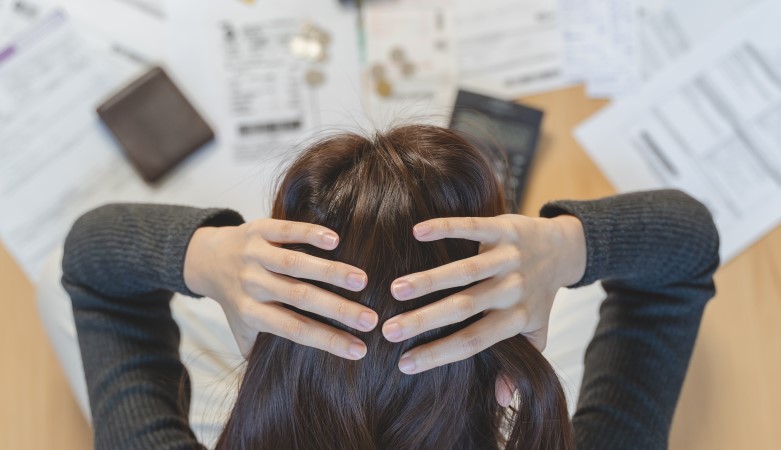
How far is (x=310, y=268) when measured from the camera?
0.42m

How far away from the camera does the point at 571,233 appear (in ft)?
1.84

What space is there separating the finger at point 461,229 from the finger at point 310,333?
8 cm

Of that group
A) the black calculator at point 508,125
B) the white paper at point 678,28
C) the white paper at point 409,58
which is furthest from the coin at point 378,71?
the white paper at point 678,28

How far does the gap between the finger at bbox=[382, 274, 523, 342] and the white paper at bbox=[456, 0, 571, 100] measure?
388 mm

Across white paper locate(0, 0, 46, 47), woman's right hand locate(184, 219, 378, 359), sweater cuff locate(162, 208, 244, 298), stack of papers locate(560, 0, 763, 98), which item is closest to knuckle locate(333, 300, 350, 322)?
woman's right hand locate(184, 219, 378, 359)

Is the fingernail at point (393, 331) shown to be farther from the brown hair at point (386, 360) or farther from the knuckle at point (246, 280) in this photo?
the knuckle at point (246, 280)

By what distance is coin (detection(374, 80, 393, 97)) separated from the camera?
80cm

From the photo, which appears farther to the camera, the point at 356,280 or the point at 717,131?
the point at 717,131

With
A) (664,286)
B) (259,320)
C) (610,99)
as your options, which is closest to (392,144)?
(259,320)

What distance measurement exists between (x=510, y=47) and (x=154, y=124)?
0.45 meters

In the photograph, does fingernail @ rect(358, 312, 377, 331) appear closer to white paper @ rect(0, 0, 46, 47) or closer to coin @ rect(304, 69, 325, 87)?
coin @ rect(304, 69, 325, 87)

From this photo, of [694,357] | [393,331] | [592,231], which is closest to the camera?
[393,331]

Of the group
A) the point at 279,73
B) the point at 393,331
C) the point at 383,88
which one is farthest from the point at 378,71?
the point at 393,331

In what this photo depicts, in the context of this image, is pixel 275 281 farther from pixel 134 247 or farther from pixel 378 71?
pixel 378 71
